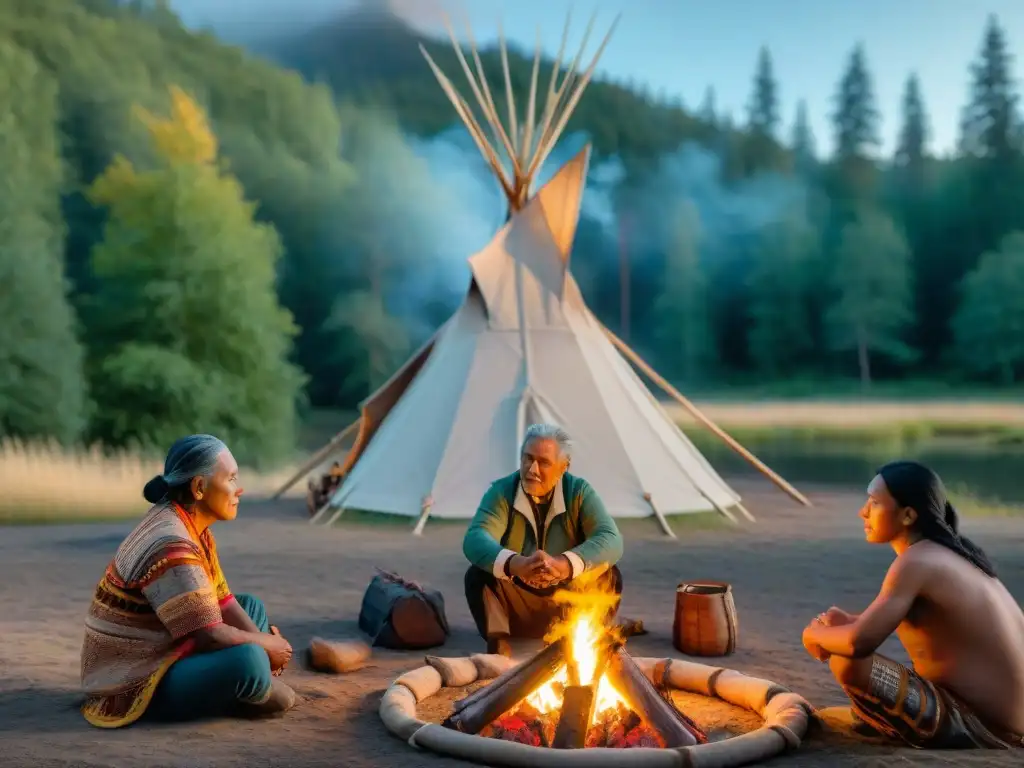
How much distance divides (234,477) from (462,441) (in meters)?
4.53

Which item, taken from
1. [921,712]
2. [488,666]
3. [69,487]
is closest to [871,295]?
[69,487]

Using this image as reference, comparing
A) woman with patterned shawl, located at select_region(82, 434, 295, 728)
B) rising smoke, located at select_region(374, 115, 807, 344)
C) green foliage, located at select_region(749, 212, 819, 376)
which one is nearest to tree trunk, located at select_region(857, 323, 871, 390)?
green foliage, located at select_region(749, 212, 819, 376)

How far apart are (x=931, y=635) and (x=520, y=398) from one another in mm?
5074

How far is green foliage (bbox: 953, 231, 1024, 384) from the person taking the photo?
23.7 metres

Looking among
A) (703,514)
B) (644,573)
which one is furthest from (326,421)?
(644,573)

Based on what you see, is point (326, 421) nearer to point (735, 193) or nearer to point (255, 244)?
point (255, 244)

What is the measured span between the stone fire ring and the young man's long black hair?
681 millimetres

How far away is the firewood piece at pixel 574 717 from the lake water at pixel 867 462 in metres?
9.00

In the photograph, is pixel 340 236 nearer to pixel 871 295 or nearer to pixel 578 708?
pixel 871 295

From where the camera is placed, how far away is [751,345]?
1136 inches

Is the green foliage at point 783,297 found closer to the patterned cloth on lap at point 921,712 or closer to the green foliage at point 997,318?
the green foliage at point 997,318

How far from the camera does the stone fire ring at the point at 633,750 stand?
272 cm

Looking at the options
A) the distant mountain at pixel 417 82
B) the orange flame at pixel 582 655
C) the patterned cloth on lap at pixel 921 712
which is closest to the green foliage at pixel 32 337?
the orange flame at pixel 582 655

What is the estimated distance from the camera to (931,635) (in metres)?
2.89
